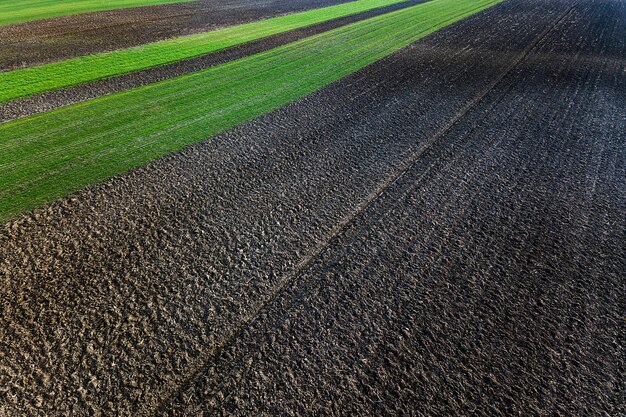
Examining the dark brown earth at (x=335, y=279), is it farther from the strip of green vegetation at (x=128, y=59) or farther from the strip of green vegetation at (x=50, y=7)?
the strip of green vegetation at (x=50, y=7)

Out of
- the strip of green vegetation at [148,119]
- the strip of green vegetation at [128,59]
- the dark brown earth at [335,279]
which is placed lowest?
the dark brown earth at [335,279]

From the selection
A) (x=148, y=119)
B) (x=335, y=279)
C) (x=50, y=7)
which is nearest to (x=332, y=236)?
(x=335, y=279)

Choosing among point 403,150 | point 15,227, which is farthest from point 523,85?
point 15,227

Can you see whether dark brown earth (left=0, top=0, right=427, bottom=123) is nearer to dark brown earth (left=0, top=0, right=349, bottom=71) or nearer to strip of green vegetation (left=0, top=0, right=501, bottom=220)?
strip of green vegetation (left=0, top=0, right=501, bottom=220)

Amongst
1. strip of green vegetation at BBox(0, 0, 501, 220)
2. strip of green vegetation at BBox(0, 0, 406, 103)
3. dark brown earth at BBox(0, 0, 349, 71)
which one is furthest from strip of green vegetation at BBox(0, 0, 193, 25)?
strip of green vegetation at BBox(0, 0, 501, 220)

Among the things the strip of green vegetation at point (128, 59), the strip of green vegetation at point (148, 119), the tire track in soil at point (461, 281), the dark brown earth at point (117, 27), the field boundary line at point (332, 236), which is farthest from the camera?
the dark brown earth at point (117, 27)

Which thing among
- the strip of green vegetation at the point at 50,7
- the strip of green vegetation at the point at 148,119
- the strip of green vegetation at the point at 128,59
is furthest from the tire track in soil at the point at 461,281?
the strip of green vegetation at the point at 50,7
